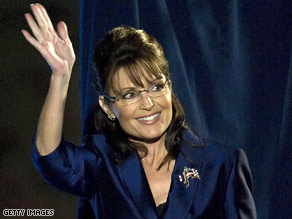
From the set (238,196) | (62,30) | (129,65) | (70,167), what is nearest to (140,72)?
(129,65)

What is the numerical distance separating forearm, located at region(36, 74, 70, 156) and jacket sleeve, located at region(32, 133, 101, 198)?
2 cm

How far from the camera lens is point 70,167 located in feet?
5.97

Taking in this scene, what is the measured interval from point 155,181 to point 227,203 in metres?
0.23

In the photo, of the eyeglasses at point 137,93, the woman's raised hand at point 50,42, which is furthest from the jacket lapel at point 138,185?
the woman's raised hand at point 50,42

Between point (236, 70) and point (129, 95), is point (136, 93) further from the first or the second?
point (236, 70)

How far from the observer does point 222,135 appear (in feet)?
7.65

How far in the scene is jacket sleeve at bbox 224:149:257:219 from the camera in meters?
1.84

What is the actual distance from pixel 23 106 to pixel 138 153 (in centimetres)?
74

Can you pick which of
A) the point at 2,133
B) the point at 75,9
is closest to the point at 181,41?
the point at 75,9

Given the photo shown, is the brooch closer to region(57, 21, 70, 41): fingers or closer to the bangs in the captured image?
the bangs

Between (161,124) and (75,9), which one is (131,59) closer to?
(161,124)

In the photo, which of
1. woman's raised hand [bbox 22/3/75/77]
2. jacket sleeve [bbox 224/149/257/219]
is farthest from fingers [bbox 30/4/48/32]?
jacket sleeve [bbox 224/149/257/219]

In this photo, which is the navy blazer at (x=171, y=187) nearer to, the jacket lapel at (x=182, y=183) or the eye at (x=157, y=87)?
the jacket lapel at (x=182, y=183)

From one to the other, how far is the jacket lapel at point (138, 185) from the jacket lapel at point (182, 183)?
0.05m
